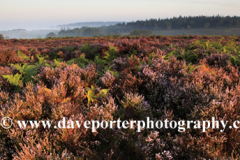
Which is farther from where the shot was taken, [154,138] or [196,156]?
[154,138]

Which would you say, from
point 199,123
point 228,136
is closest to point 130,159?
point 199,123

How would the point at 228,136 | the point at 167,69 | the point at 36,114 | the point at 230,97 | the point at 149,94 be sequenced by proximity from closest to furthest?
the point at 228,136
the point at 36,114
the point at 230,97
the point at 149,94
the point at 167,69

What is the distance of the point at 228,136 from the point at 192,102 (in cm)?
72

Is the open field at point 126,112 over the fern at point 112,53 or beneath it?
beneath

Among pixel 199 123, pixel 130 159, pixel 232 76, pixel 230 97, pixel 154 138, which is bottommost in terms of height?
pixel 130 159

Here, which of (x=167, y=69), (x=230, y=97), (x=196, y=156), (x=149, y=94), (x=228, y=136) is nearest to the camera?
(x=196, y=156)

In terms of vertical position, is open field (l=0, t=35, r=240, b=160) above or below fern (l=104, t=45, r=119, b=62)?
below

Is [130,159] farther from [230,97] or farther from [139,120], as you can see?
[230,97]

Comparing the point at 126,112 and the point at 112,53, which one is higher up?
the point at 112,53

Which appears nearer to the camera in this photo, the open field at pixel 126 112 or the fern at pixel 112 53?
the open field at pixel 126 112

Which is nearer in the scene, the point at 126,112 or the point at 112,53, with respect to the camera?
the point at 126,112

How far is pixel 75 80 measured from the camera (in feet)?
10.2

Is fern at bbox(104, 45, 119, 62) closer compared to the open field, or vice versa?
the open field

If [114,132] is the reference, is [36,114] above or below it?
above
